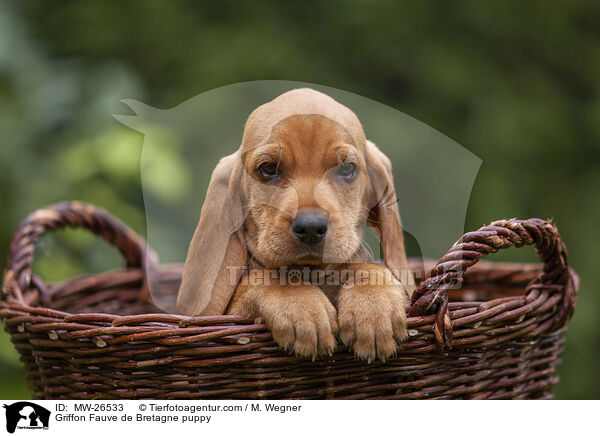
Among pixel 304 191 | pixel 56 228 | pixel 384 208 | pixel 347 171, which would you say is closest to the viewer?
pixel 304 191

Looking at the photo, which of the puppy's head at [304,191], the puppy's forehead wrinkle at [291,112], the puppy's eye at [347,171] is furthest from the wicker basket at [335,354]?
the puppy's forehead wrinkle at [291,112]

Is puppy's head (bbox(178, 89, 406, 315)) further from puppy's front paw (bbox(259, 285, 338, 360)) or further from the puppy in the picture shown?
puppy's front paw (bbox(259, 285, 338, 360))

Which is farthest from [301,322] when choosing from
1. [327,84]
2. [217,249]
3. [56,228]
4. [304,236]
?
[56,228]

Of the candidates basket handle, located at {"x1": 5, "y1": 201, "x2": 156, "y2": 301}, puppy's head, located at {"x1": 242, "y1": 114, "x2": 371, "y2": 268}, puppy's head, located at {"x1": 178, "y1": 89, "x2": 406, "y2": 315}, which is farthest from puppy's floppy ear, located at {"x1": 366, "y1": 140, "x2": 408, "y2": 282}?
basket handle, located at {"x1": 5, "y1": 201, "x2": 156, "y2": 301}

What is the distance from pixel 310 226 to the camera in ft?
5.24

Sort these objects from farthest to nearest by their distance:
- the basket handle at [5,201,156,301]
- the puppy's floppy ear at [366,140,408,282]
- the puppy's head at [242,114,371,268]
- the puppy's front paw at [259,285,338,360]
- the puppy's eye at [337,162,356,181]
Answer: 1. the basket handle at [5,201,156,301]
2. the puppy's floppy ear at [366,140,408,282]
3. the puppy's eye at [337,162,356,181]
4. the puppy's head at [242,114,371,268]
5. the puppy's front paw at [259,285,338,360]

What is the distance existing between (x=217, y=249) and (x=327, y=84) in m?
0.60

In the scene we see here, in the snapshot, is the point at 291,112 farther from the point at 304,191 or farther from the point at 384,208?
the point at 384,208

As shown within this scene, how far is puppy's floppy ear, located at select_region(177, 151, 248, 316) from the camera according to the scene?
1.86 m

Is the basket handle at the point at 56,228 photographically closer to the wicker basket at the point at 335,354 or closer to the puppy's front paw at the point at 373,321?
the wicker basket at the point at 335,354

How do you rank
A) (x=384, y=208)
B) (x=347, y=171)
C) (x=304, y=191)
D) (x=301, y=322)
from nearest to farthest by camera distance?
1. (x=301, y=322)
2. (x=304, y=191)
3. (x=347, y=171)
4. (x=384, y=208)
